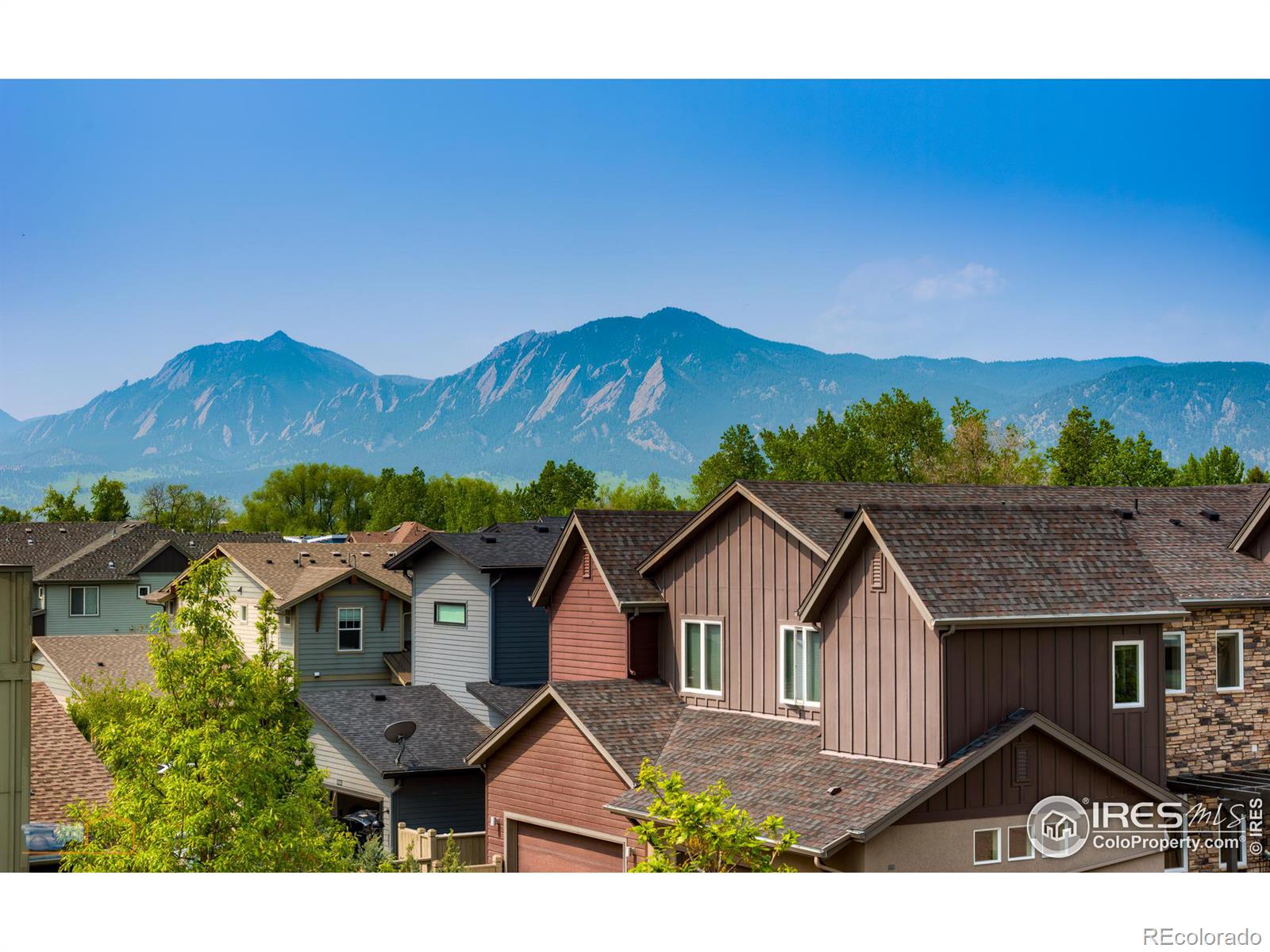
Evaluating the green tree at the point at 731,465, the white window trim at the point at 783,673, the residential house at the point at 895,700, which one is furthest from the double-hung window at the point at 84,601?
the white window trim at the point at 783,673

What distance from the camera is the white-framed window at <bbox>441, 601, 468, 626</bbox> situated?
1383 inches

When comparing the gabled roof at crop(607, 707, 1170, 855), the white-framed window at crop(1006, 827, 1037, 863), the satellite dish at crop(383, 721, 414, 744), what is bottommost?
the white-framed window at crop(1006, 827, 1037, 863)

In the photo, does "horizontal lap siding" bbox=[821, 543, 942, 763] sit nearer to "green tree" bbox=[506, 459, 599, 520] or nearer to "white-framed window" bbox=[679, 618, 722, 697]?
"white-framed window" bbox=[679, 618, 722, 697]

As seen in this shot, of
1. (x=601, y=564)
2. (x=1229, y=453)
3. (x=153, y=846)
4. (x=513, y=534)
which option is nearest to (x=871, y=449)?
(x=1229, y=453)

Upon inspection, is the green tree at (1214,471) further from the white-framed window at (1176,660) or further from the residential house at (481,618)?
the white-framed window at (1176,660)

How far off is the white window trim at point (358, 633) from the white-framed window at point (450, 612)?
5.10m

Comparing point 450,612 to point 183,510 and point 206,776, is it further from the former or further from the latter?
point 183,510

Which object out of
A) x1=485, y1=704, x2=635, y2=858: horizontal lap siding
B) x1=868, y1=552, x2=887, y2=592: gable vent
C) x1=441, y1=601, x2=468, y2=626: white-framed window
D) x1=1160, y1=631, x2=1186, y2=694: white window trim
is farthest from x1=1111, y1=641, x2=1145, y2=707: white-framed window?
x1=441, y1=601, x2=468, y2=626: white-framed window

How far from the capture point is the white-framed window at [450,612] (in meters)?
35.1

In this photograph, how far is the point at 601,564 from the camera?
25.3m

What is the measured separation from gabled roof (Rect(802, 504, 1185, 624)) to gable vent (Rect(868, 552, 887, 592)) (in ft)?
1.01

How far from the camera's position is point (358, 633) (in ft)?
133

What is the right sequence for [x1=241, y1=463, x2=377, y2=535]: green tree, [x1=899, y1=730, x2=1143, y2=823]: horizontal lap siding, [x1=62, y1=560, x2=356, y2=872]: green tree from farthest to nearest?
[x1=241, y1=463, x2=377, y2=535]: green tree
[x1=899, y1=730, x2=1143, y2=823]: horizontal lap siding
[x1=62, y1=560, x2=356, y2=872]: green tree

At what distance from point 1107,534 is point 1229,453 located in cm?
5721
